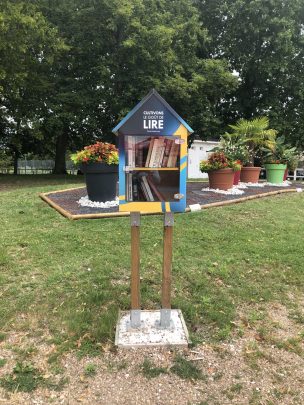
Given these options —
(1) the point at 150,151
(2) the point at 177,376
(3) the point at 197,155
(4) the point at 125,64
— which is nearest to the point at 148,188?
(1) the point at 150,151

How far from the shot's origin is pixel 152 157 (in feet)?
8.67

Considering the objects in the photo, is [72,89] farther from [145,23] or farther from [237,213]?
[237,213]

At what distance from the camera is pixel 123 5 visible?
13.3 m

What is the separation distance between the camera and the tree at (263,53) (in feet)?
56.0

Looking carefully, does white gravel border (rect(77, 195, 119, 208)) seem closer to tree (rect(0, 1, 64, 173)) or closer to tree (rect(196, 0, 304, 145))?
tree (rect(0, 1, 64, 173))

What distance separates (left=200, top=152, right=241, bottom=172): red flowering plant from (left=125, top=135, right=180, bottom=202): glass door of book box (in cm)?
570

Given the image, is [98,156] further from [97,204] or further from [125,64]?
→ [125,64]

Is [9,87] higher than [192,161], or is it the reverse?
[9,87]

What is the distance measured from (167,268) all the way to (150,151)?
958 millimetres

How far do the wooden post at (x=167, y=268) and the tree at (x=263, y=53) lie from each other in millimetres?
16703

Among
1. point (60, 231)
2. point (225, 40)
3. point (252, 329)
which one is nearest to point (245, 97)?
point (225, 40)

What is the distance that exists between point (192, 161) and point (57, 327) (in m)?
22.0

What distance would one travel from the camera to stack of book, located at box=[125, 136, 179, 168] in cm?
263

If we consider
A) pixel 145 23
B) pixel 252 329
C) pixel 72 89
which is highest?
pixel 145 23
